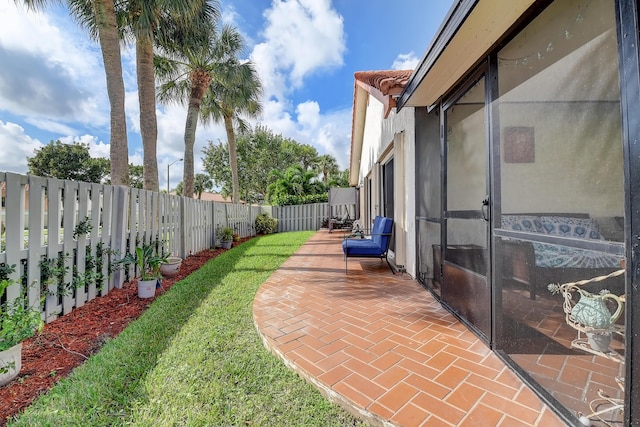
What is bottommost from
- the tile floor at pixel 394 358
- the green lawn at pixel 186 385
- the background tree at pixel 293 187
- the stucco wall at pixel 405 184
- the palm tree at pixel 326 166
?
the green lawn at pixel 186 385

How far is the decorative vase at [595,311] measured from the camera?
136cm

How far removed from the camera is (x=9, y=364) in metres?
1.99

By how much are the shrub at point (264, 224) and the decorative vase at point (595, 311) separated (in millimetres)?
12973

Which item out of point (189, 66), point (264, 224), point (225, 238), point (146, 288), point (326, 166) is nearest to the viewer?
point (146, 288)

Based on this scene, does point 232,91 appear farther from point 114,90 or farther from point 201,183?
point 201,183

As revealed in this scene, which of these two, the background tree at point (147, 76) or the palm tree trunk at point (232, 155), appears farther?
the palm tree trunk at point (232, 155)

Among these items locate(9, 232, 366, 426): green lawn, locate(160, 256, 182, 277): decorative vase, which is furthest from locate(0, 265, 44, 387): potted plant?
locate(160, 256, 182, 277): decorative vase

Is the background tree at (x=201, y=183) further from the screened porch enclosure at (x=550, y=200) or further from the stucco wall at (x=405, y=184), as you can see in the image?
the screened porch enclosure at (x=550, y=200)

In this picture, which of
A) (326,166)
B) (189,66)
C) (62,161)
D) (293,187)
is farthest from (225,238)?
(326,166)

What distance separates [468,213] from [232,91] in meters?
12.4

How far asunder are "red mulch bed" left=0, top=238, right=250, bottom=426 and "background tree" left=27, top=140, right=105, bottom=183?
3050 cm

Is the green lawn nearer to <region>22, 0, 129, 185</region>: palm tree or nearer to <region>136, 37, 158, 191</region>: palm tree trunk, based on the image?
<region>22, 0, 129, 185</region>: palm tree

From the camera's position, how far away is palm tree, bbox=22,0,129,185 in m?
5.45

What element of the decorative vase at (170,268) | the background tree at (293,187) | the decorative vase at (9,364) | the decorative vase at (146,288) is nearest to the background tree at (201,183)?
the background tree at (293,187)
